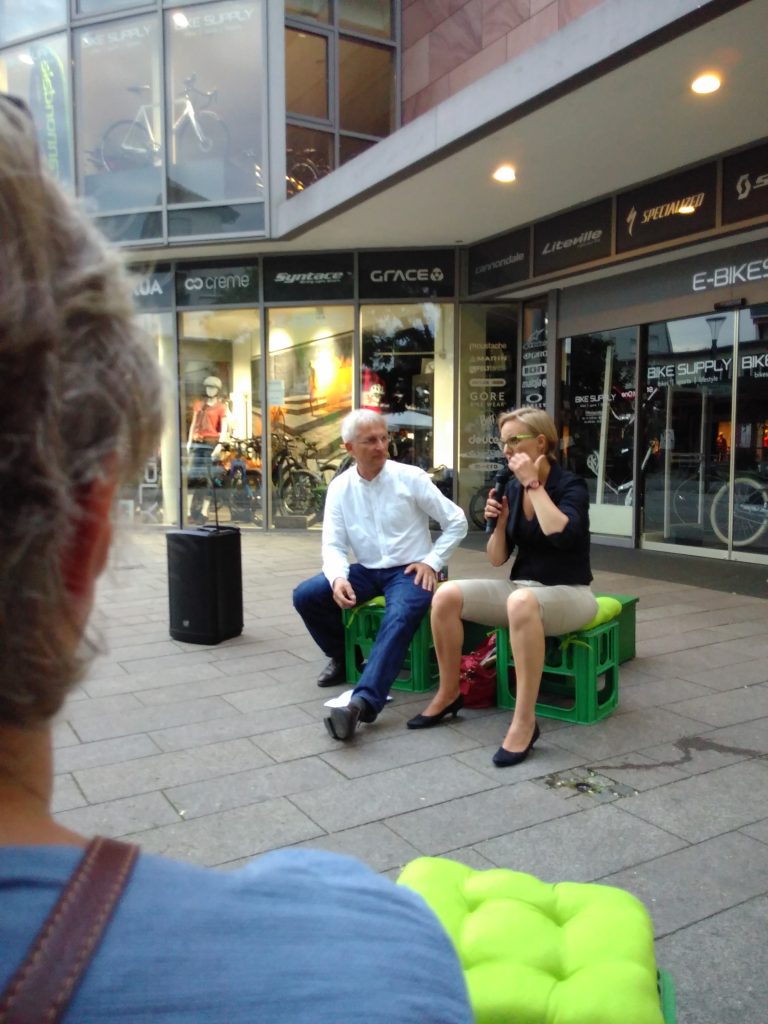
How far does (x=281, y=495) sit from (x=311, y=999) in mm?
12004

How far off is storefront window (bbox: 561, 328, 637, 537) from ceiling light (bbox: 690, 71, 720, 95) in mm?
3643

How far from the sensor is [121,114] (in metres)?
11.6

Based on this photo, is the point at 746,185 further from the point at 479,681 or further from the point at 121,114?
the point at 121,114

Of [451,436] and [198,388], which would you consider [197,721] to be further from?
[198,388]

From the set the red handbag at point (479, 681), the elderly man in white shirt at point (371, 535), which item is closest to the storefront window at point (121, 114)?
the elderly man in white shirt at point (371, 535)

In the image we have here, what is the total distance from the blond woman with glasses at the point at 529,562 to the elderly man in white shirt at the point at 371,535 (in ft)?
1.45

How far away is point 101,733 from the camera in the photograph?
416 cm

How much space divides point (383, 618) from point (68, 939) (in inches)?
157

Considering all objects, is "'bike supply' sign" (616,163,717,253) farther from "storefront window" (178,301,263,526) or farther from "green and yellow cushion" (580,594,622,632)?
"storefront window" (178,301,263,526)

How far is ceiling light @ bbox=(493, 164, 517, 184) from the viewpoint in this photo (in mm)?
8367

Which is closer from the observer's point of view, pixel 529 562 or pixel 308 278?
pixel 529 562

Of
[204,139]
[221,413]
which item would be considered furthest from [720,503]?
[204,139]

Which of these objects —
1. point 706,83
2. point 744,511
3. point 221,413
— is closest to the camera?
point 706,83

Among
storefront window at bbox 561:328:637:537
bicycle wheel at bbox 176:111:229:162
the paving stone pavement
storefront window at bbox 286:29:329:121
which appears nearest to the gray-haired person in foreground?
the paving stone pavement
